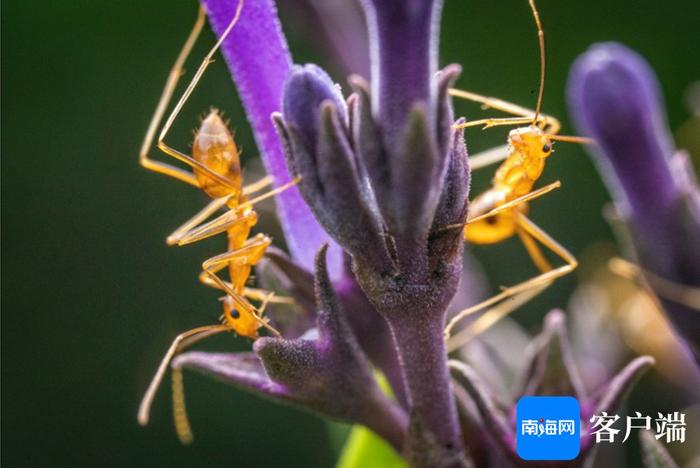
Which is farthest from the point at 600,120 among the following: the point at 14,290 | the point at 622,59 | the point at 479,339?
the point at 14,290

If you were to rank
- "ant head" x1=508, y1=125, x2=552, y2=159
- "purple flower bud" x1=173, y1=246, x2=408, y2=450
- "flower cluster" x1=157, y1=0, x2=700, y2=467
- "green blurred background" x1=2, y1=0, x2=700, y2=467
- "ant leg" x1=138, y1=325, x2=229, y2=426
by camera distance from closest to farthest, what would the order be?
"flower cluster" x1=157, y1=0, x2=700, y2=467 → "purple flower bud" x1=173, y1=246, x2=408, y2=450 → "ant leg" x1=138, y1=325, x2=229, y2=426 → "ant head" x1=508, y1=125, x2=552, y2=159 → "green blurred background" x1=2, y1=0, x2=700, y2=467

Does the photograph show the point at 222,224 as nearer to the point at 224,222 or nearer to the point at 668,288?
the point at 224,222

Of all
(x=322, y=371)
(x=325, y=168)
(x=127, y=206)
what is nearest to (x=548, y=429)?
(x=322, y=371)

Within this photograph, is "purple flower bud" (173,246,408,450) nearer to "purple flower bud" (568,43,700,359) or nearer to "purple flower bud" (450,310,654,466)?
"purple flower bud" (450,310,654,466)

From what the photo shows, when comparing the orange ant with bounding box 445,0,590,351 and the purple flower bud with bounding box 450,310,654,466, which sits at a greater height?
the orange ant with bounding box 445,0,590,351

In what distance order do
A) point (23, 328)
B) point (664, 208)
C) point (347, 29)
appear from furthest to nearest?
point (23, 328)
point (347, 29)
point (664, 208)

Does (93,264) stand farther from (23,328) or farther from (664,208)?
(664,208)

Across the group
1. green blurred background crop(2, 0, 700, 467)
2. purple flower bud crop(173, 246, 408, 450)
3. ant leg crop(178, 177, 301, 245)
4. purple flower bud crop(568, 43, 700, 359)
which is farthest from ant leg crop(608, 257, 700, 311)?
green blurred background crop(2, 0, 700, 467)
